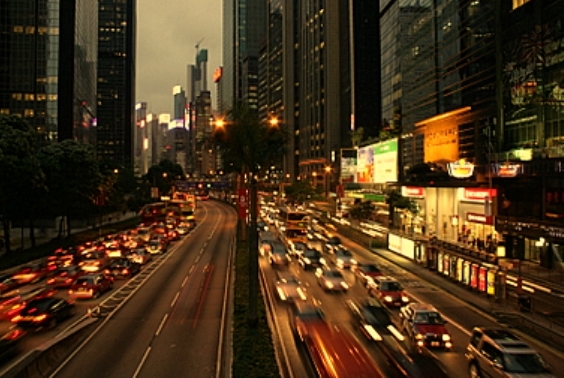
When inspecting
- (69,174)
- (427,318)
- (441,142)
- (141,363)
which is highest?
(441,142)

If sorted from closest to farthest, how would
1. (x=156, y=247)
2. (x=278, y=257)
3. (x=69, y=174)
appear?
(x=278, y=257) → (x=156, y=247) → (x=69, y=174)

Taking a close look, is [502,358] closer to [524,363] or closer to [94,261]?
[524,363]

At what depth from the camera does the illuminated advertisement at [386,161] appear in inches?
2830

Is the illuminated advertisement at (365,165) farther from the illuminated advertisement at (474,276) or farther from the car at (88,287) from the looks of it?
the car at (88,287)

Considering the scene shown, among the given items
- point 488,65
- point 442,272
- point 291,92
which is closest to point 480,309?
point 442,272

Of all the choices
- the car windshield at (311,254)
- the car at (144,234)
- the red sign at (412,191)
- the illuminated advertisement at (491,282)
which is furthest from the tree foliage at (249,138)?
the red sign at (412,191)

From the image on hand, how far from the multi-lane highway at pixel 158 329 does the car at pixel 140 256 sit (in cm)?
190

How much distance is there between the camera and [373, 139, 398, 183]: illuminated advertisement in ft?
236

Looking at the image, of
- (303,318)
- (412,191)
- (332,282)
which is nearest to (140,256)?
(332,282)

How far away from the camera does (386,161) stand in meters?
75.6

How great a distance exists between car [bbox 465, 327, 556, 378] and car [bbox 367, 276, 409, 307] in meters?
11.0

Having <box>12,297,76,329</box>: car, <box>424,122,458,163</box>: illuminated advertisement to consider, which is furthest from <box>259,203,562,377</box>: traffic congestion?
<box>424,122,458,163</box>: illuminated advertisement

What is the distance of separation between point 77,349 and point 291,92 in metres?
178

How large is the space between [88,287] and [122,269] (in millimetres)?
8134
